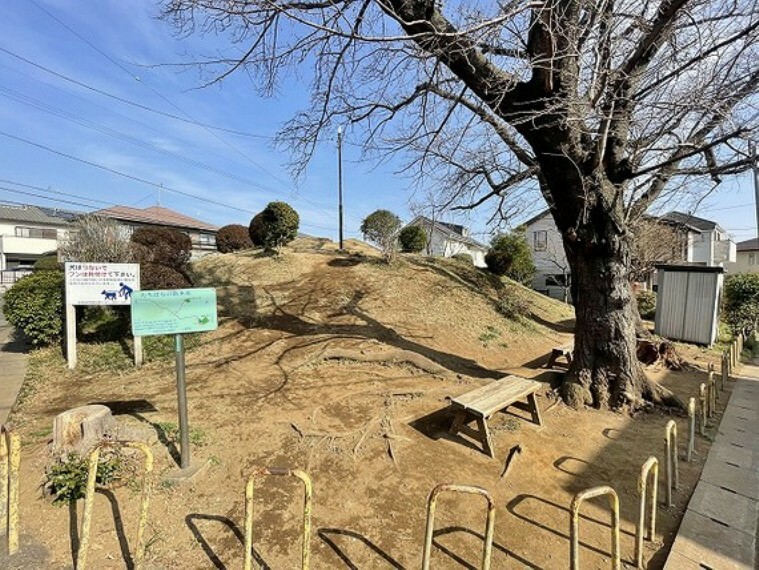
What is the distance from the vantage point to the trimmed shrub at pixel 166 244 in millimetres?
10578

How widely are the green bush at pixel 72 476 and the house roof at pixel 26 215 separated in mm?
35467

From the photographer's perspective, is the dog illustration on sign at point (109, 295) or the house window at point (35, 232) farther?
the house window at point (35, 232)

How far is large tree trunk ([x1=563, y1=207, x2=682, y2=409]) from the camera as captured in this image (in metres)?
4.89

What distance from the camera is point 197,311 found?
3.42m

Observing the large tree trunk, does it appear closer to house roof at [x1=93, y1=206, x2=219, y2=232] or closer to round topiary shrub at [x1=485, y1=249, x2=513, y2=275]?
round topiary shrub at [x1=485, y1=249, x2=513, y2=275]

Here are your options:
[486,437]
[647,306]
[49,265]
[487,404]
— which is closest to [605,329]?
[487,404]

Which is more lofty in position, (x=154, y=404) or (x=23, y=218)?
(x=23, y=218)

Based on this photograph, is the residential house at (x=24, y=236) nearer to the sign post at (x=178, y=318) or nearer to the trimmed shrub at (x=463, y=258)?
the trimmed shrub at (x=463, y=258)

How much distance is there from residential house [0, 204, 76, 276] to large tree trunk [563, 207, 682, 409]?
31710 mm

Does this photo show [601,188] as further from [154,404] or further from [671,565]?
[154,404]

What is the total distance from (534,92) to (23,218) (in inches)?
1506

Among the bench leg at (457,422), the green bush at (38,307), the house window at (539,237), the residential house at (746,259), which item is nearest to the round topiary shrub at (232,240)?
the green bush at (38,307)

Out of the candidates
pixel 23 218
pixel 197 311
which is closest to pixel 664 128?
pixel 197 311

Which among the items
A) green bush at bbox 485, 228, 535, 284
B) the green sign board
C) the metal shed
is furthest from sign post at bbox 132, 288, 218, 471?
the metal shed
